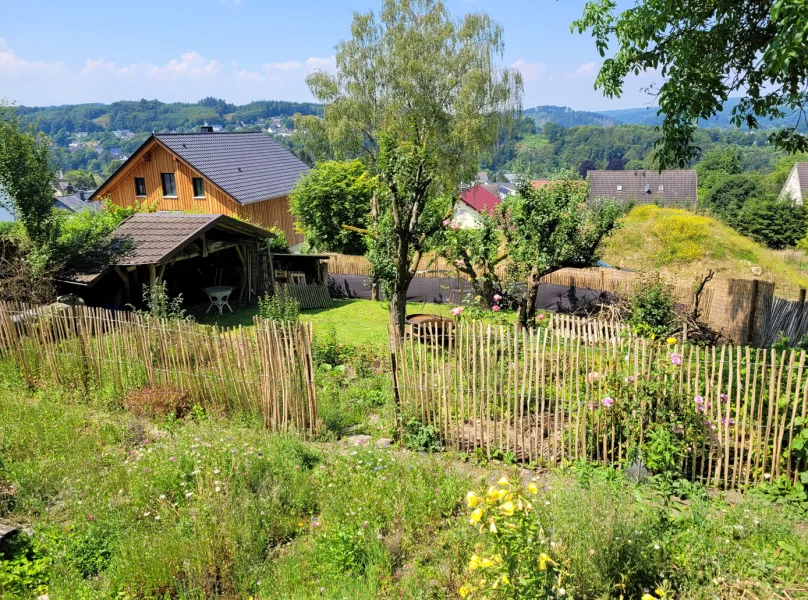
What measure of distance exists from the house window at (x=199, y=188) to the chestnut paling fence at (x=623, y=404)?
25.7 meters

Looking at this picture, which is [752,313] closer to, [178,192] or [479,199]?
[178,192]

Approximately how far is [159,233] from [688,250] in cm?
2019

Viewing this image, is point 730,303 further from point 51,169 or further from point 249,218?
point 249,218

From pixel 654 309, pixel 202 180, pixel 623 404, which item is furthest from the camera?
pixel 202 180

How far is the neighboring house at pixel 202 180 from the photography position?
95.6 feet

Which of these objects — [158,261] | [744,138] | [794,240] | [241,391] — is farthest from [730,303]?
[744,138]

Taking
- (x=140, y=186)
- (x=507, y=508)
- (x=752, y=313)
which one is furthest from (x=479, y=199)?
(x=507, y=508)

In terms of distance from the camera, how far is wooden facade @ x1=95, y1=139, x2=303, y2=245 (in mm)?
29203

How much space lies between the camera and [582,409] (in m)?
6.31

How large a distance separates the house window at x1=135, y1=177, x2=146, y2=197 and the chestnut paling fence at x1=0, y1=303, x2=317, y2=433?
23.8 m

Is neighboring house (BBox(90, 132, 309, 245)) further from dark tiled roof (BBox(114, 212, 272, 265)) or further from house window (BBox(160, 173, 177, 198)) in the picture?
dark tiled roof (BBox(114, 212, 272, 265))

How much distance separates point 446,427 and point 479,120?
20067mm

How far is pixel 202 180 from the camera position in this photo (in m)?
29.7

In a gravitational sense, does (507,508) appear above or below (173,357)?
above
